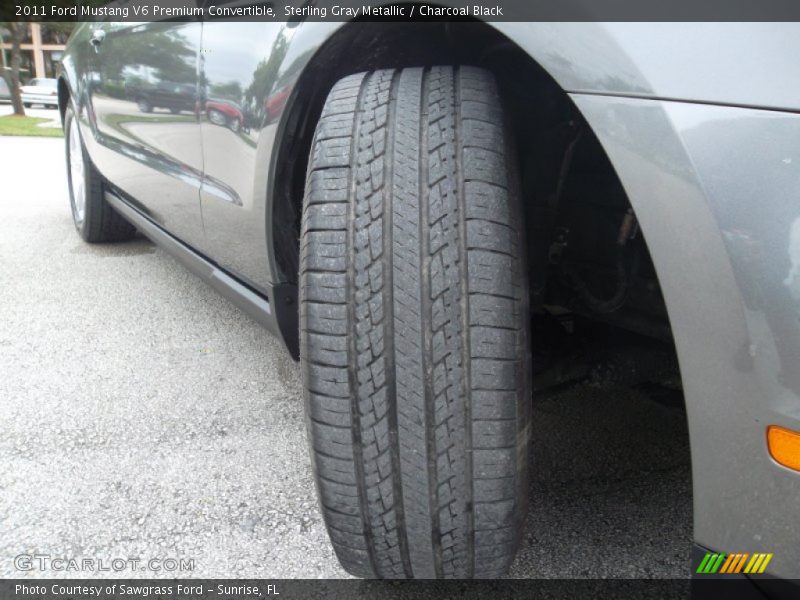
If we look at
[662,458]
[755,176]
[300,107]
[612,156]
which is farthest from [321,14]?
[662,458]

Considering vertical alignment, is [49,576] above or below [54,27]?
below

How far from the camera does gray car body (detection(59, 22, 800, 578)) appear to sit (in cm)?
73

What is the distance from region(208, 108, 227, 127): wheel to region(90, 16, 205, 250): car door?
0.11 meters

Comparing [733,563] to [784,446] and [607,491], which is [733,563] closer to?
[784,446]

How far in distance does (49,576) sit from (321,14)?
127 cm

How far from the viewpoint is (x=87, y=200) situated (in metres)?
3.71

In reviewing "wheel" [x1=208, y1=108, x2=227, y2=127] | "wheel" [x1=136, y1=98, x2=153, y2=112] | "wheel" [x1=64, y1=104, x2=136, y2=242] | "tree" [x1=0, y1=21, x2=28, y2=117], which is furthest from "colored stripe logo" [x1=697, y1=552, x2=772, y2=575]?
"tree" [x1=0, y1=21, x2=28, y2=117]

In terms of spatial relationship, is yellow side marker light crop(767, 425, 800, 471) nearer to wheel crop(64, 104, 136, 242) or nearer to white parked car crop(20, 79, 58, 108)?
wheel crop(64, 104, 136, 242)

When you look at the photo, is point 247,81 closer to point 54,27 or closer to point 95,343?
point 95,343

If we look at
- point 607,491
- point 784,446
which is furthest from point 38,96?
point 784,446

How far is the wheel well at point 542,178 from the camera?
137 cm

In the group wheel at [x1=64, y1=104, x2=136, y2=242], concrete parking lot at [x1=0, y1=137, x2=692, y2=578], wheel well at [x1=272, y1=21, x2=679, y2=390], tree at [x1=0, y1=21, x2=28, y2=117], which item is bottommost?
concrete parking lot at [x1=0, y1=137, x2=692, y2=578]

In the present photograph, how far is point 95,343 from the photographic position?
2525 mm

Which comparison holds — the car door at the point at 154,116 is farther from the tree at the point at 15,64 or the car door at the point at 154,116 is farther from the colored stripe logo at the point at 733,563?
the tree at the point at 15,64
